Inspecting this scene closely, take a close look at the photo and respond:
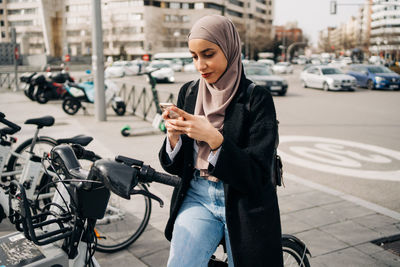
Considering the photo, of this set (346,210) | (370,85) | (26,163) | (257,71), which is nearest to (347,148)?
(346,210)

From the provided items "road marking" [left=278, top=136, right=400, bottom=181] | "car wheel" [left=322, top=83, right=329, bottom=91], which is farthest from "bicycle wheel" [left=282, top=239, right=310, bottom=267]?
"car wheel" [left=322, top=83, right=329, bottom=91]

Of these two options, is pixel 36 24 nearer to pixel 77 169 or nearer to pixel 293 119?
pixel 293 119

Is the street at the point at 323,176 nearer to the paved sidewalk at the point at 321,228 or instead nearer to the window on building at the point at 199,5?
the paved sidewalk at the point at 321,228

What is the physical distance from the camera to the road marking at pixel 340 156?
6.29 m

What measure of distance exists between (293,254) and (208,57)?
4.21 ft

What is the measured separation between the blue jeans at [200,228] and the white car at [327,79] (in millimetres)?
20526

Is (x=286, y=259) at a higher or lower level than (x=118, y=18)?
lower

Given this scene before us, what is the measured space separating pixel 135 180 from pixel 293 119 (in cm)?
1082

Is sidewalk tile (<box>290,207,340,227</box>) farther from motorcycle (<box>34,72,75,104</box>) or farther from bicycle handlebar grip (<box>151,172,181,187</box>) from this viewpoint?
motorcycle (<box>34,72,75,104</box>)

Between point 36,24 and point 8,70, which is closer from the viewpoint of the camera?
point 8,70

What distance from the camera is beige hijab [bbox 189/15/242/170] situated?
174 centimetres

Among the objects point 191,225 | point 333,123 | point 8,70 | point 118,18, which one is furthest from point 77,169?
point 118,18

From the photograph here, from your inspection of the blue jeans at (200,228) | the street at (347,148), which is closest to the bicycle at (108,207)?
the blue jeans at (200,228)

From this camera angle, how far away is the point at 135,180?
1.48 m
